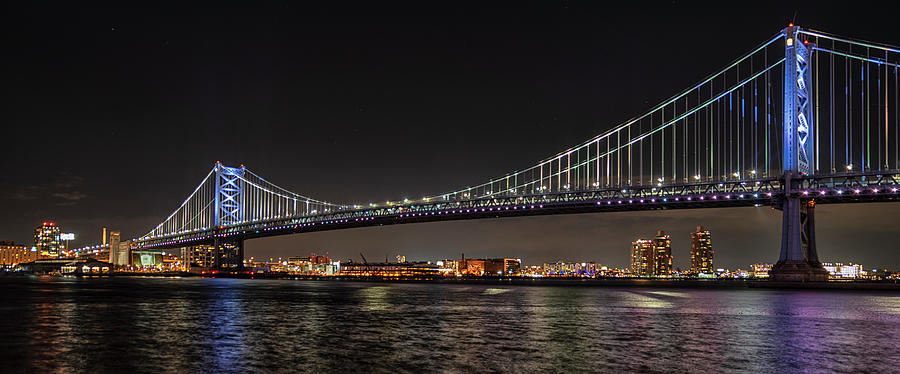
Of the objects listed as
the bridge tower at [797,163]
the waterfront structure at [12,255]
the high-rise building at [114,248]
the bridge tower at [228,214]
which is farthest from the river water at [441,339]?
the waterfront structure at [12,255]

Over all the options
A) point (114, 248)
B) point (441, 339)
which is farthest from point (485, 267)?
point (441, 339)

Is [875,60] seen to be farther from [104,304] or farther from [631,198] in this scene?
[104,304]

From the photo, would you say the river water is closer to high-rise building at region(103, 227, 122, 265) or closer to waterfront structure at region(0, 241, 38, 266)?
Answer: high-rise building at region(103, 227, 122, 265)

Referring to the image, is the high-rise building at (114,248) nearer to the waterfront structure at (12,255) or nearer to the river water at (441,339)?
the waterfront structure at (12,255)

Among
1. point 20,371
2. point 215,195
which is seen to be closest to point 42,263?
point 215,195

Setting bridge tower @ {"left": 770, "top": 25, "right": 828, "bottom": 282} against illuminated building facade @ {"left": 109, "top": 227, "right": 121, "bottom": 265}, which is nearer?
bridge tower @ {"left": 770, "top": 25, "right": 828, "bottom": 282}

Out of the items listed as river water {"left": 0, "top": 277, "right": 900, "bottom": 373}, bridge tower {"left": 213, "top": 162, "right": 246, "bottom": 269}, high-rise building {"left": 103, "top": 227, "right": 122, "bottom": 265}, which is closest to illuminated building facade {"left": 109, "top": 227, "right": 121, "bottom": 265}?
high-rise building {"left": 103, "top": 227, "right": 122, "bottom": 265}
